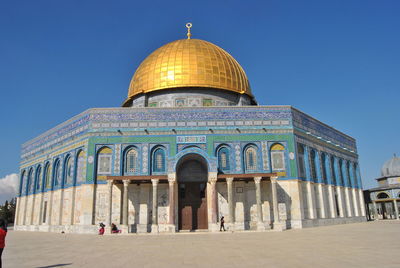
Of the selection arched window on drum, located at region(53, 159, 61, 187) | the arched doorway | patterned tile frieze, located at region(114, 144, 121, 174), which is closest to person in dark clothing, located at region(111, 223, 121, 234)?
patterned tile frieze, located at region(114, 144, 121, 174)

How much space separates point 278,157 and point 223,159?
3.53 m

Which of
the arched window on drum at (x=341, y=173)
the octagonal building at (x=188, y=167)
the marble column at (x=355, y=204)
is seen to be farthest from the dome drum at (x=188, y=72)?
the marble column at (x=355, y=204)

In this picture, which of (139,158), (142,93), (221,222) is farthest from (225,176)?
(142,93)

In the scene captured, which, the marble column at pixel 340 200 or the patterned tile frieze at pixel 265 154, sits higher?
the patterned tile frieze at pixel 265 154

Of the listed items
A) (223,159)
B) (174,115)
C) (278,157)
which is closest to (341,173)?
(278,157)

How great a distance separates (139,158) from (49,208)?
841cm

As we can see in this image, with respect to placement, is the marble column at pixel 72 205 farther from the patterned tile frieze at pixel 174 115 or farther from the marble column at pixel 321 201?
the marble column at pixel 321 201

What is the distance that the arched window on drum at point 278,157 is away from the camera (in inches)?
802

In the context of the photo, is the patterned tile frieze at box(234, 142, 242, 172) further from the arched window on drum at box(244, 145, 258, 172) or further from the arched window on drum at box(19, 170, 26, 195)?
the arched window on drum at box(19, 170, 26, 195)

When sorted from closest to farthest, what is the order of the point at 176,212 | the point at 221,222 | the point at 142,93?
the point at 221,222 → the point at 176,212 → the point at 142,93

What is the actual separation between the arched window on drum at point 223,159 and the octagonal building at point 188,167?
6 cm

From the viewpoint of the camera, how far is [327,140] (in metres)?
25.1

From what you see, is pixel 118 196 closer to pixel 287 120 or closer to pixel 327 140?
pixel 287 120

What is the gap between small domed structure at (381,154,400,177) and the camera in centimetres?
3978
